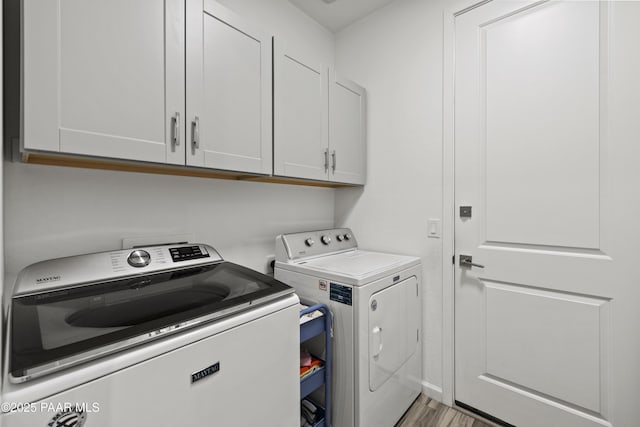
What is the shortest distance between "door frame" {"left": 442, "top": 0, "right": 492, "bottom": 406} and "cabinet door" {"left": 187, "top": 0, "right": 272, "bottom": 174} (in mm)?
1121

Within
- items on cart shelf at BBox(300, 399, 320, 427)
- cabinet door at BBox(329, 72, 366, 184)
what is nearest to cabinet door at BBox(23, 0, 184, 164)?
cabinet door at BBox(329, 72, 366, 184)

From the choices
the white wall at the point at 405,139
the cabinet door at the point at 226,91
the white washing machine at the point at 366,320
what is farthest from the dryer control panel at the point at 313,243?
the cabinet door at the point at 226,91

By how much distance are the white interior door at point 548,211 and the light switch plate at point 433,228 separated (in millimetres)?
122

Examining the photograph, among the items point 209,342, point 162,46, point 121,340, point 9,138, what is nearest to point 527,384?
point 209,342

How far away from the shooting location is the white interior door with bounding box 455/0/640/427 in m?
1.32

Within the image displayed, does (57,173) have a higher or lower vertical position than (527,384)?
higher

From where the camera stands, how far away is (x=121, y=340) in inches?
27.2

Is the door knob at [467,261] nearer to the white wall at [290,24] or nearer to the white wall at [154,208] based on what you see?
the white wall at [154,208]

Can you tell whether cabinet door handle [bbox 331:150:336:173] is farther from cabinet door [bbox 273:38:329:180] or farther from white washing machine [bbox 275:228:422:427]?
white washing machine [bbox 275:228:422:427]

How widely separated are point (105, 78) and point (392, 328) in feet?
5.57

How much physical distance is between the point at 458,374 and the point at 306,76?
2.08m

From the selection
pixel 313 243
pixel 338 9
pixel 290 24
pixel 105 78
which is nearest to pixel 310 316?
pixel 313 243

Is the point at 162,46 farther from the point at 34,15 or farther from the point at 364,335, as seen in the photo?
the point at 364,335

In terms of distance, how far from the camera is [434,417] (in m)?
1.71
